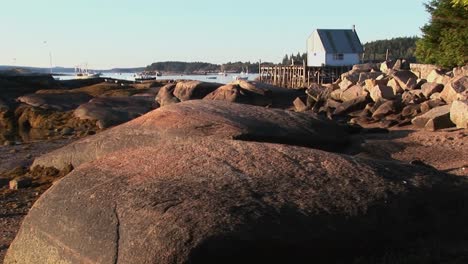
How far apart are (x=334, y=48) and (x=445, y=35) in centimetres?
3408

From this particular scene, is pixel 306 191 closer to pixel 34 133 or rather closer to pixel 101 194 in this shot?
pixel 101 194

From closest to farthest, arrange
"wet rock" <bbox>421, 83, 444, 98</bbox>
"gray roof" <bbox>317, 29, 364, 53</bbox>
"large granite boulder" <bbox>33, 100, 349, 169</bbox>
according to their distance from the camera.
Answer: "large granite boulder" <bbox>33, 100, 349, 169</bbox>, "wet rock" <bbox>421, 83, 444, 98</bbox>, "gray roof" <bbox>317, 29, 364, 53</bbox>

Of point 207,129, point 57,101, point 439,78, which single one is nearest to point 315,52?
point 57,101

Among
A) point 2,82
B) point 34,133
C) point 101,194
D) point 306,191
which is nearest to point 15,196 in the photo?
point 101,194

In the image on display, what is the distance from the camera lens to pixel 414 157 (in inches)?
441

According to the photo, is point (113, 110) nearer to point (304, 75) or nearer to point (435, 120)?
point (435, 120)

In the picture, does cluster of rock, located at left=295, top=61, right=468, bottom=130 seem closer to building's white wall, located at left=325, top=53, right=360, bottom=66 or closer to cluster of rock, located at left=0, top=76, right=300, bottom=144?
cluster of rock, located at left=0, top=76, right=300, bottom=144

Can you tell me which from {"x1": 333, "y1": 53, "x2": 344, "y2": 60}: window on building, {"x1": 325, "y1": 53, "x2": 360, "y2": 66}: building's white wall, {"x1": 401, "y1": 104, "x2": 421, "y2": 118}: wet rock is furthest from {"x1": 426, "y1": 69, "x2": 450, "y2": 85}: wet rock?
{"x1": 333, "y1": 53, "x2": 344, "y2": 60}: window on building

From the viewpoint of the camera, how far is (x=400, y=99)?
1812cm

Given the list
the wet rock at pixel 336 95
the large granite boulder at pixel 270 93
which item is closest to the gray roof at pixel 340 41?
the large granite boulder at pixel 270 93

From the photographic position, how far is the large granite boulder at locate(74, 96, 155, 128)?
23500 mm

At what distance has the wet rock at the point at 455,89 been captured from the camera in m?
15.8

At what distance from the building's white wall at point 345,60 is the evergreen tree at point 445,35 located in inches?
1196

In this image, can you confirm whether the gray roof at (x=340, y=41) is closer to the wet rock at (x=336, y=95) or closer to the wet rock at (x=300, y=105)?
the wet rock at (x=336, y=95)
